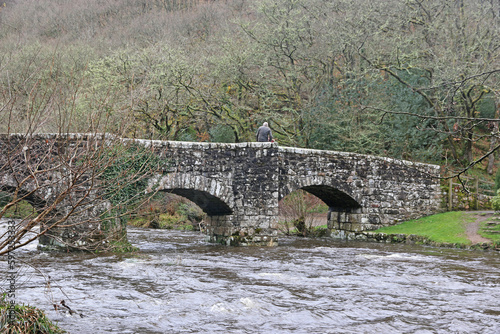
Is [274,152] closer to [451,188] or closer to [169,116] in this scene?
[451,188]

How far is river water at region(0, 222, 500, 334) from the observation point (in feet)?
20.7

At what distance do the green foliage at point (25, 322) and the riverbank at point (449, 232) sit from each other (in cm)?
1255

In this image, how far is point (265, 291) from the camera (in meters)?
8.22

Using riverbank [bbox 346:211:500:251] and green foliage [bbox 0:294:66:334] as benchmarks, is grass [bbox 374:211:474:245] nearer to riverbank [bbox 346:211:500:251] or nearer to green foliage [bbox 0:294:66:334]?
riverbank [bbox 346:211:500:251]

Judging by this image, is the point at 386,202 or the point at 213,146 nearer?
the point at 213,146

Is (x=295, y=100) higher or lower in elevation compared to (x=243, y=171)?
higher

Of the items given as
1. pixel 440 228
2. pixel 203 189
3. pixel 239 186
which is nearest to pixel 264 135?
pixel 239 186

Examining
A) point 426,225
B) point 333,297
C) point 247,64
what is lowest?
point 333,297

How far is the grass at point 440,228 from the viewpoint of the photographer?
1552 cm

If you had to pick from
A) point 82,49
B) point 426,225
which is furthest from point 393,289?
point 82,49

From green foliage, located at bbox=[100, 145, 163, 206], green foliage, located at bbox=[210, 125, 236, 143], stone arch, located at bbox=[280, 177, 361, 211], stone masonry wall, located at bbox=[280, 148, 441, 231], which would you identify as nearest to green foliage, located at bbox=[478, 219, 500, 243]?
stone masonry wall, located at bbox=[280, 148, 441, 231]

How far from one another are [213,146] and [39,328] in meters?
9.32

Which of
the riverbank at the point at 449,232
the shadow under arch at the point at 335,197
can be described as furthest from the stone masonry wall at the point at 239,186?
the riverbank at the point at 449,232

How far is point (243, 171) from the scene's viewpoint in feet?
47.0
